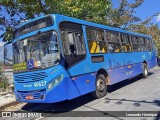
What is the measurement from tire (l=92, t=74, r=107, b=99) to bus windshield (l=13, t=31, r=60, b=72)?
2733 millimetres

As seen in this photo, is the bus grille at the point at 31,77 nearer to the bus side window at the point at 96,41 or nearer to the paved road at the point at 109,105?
the paved road at the point at 109,105

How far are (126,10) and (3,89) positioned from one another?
18751 millimetres

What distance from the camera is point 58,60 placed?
8.16 m

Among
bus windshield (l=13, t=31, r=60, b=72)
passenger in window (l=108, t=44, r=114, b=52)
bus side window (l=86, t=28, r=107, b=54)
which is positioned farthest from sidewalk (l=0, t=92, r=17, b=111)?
passenger in window (l=108, t=44, r=114, b=52)

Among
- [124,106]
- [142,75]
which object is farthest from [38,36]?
[142,75]

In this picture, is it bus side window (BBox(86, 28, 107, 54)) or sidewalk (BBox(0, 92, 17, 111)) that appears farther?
sidewalk (BBox(0, 92, 17, 111))

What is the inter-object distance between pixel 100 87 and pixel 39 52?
3.30 metres

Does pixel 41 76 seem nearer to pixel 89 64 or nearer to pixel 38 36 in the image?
pixel 38 36

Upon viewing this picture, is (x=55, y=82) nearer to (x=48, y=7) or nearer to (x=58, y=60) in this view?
(x=58, y=60)

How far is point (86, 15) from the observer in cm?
1511

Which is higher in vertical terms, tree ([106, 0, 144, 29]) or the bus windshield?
tree ([106, 0, 144, 29])

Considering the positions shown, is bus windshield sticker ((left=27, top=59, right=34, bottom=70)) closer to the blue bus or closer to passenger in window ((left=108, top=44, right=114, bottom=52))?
the blue bus

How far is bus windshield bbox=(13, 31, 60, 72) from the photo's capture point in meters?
8.25

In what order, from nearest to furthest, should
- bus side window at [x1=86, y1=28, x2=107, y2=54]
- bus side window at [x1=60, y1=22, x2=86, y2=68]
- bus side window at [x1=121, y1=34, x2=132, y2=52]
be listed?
bus side window at [x1=60, y1=22, x2=86, y2=68] → bus side window at [x1=86, y1=28, x2=107, y2=54] → bus side window at [x1=121, y1=34, x2=132, y2=52]
